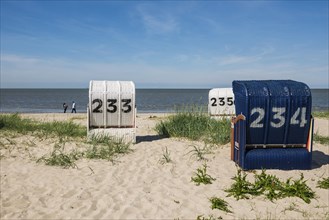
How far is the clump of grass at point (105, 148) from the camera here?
796 cm

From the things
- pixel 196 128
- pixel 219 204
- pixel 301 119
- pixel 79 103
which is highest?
pixel 301 119

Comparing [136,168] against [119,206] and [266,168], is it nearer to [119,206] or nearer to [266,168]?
[119,206]

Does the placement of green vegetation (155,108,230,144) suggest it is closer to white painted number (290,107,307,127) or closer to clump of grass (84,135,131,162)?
clump of grass (84,135,131,162)

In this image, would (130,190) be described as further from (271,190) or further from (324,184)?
(324,184)

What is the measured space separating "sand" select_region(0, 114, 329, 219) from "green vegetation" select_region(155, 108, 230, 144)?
71.8 inches

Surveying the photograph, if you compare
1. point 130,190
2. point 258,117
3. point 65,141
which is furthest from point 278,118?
point 65,141

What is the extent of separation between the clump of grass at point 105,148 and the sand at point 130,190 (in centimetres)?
29

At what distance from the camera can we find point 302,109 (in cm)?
726

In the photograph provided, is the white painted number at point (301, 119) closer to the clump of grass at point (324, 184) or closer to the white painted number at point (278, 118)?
the white painted number at point (278, 118)

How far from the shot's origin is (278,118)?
7203 millimetres

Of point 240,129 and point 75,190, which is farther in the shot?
point 240,129

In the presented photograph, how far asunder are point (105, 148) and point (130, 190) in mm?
3380

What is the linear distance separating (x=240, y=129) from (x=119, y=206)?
358 cm

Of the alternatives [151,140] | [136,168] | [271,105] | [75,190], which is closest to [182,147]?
[151,140]
